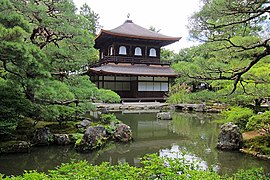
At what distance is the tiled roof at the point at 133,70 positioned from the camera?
20.6 meters

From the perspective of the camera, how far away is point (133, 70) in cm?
2191

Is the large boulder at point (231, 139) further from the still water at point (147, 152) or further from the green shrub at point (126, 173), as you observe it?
the green shrub at point (126, 173)

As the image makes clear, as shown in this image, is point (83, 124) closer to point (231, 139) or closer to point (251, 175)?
point (231, 139)

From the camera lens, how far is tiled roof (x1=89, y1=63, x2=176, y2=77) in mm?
20619

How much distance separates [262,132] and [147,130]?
4860 millimetres

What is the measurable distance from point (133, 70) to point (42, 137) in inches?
569

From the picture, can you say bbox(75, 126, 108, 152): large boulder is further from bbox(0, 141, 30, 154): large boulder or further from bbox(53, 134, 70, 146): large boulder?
bbox(0, 141, 30, 154): large boulder

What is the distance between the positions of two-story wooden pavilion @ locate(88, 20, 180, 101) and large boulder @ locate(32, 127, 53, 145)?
13.1 meters

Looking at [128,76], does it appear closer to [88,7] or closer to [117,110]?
[117,110]

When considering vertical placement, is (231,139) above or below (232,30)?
below

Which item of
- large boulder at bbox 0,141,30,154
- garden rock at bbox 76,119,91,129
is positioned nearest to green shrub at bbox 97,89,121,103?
garden rock at bbox 76,119,91,129

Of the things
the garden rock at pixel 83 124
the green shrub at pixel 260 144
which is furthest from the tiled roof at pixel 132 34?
the green shrub at pixel 260 144

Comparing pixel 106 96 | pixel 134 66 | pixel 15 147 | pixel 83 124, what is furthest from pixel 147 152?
pixel 134 66

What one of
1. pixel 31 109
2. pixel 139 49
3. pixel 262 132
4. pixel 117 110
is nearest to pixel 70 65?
pixel 31 109
